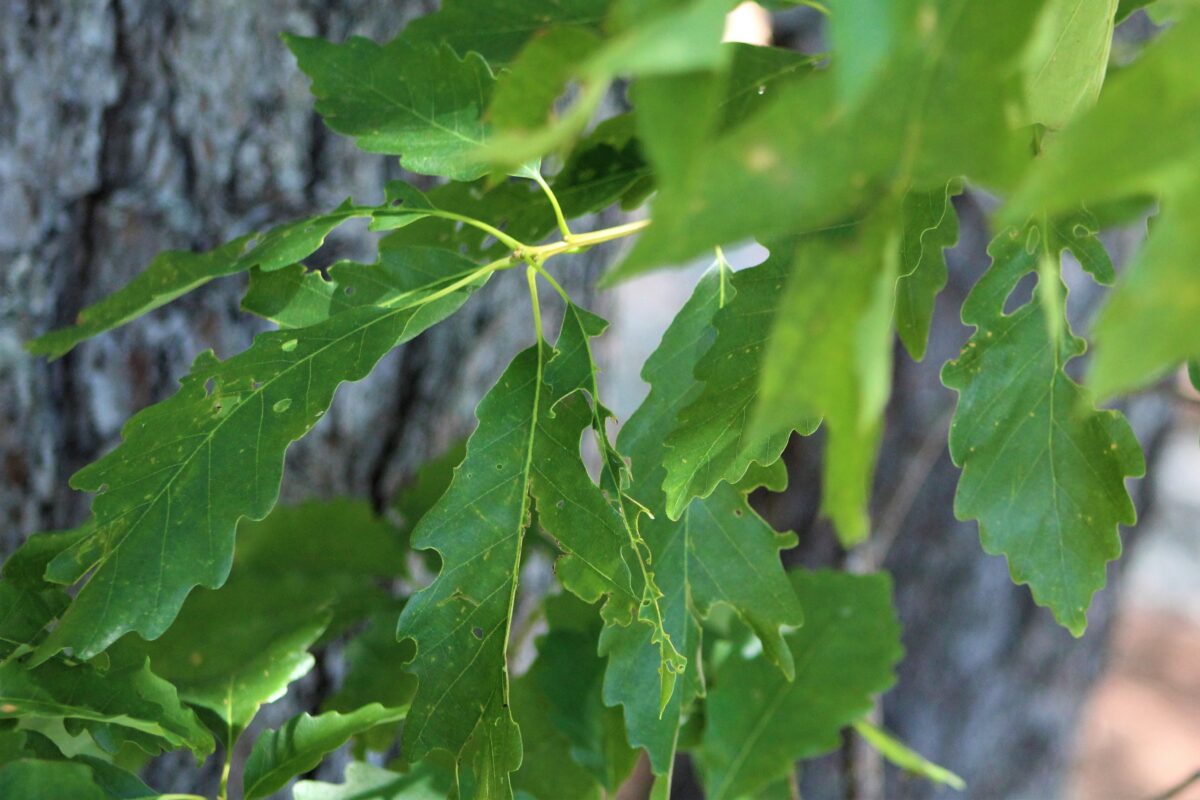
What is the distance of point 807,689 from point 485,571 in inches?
17.9

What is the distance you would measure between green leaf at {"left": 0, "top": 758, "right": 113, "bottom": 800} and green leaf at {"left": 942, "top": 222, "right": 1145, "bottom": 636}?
1.95 ft

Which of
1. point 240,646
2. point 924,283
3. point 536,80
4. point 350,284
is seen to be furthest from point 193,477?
point 924,283

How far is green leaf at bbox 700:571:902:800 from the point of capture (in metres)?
0.99

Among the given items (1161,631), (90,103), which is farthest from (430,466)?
(1161,631)

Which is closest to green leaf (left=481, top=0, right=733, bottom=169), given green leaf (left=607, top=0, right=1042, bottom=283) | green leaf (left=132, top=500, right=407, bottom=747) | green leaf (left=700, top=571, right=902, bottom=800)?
green leaf (left=607, top=0, right=1042, bottom=283)

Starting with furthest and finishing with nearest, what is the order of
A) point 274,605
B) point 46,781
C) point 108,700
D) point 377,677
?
point 377,677
point 274,605
point 108,700
point 46,781

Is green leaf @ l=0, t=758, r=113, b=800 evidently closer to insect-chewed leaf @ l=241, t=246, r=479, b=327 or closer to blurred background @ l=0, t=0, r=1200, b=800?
insect-chewed leaf @ l=241, t=246, r=479, b=327

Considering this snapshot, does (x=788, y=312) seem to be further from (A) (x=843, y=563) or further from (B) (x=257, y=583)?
(A) (x=843, y=563)

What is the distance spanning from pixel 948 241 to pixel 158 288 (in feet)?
1.90

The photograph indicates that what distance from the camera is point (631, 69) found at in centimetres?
29

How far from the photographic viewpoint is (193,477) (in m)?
0.69

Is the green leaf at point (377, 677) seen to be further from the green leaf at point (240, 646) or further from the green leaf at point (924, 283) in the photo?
the green leaf at point (924, 283)

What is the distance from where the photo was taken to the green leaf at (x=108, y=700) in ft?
2.21

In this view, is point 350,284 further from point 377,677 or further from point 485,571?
point 377,677
